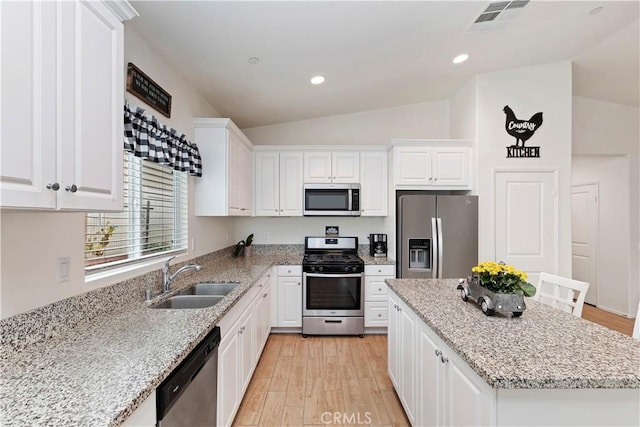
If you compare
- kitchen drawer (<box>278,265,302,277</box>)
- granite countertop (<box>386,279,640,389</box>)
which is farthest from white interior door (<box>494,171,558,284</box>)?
kitchen drawer (<box>278,265,302,277</box>)

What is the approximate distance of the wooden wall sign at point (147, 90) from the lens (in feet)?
6.17

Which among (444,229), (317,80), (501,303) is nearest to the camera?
(501,303)

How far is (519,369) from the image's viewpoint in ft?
3.39

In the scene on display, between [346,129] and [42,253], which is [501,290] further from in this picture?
[346,129]

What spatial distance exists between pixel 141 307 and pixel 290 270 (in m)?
1.94

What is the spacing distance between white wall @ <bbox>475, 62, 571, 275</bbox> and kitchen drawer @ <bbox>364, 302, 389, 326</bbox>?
1281mm

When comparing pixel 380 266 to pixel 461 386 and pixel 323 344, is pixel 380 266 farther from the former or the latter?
pixel 461 386

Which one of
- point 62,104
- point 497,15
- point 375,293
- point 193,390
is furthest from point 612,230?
point 62,104

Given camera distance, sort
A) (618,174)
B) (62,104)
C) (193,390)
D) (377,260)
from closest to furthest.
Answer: (62,104) < (193,390) < (377,260) < (618,174)

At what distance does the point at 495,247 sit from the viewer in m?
3.44

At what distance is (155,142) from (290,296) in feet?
7.37

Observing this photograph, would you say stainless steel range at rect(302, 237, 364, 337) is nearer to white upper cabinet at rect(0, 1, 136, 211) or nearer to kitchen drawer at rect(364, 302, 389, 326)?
kitchen drawer at rect(364, 302, 389, 326)
